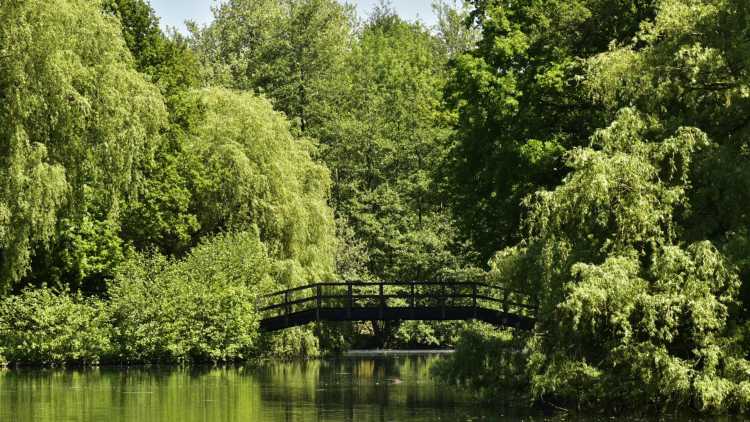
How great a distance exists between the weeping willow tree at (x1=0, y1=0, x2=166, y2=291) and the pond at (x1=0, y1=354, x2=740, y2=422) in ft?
13.3

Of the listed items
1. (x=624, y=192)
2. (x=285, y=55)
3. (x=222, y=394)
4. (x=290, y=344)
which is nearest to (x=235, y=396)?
(x=222, y=394)

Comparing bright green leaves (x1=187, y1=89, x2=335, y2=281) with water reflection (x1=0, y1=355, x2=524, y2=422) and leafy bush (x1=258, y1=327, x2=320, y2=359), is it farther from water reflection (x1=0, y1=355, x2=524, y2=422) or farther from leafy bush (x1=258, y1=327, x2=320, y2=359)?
water reflection (x1=0, y1=355, x2=524, y2=422)

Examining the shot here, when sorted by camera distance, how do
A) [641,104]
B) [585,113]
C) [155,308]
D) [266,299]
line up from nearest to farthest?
1. [641,104]
2. [585,113]
3. [155,308]
4. [266,299]

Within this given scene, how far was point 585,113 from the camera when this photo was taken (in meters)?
31.8

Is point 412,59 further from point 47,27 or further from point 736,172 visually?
point 736,172

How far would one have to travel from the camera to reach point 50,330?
121ft

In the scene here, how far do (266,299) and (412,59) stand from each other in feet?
135

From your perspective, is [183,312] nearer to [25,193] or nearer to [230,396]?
[25,193]

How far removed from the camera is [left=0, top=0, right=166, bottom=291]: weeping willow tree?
3291 centimetres

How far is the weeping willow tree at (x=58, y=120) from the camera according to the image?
32.9 meters

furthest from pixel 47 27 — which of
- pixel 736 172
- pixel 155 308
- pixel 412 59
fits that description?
pixel 412 59

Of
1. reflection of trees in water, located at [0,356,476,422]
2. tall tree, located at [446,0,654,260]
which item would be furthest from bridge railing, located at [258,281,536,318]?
reflection of trees in water, located at [0,356,476,422]

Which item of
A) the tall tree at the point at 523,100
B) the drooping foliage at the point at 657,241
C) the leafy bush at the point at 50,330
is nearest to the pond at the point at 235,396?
the leafy bush at the point at 50,330

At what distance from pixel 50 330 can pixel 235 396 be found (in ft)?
37.1
